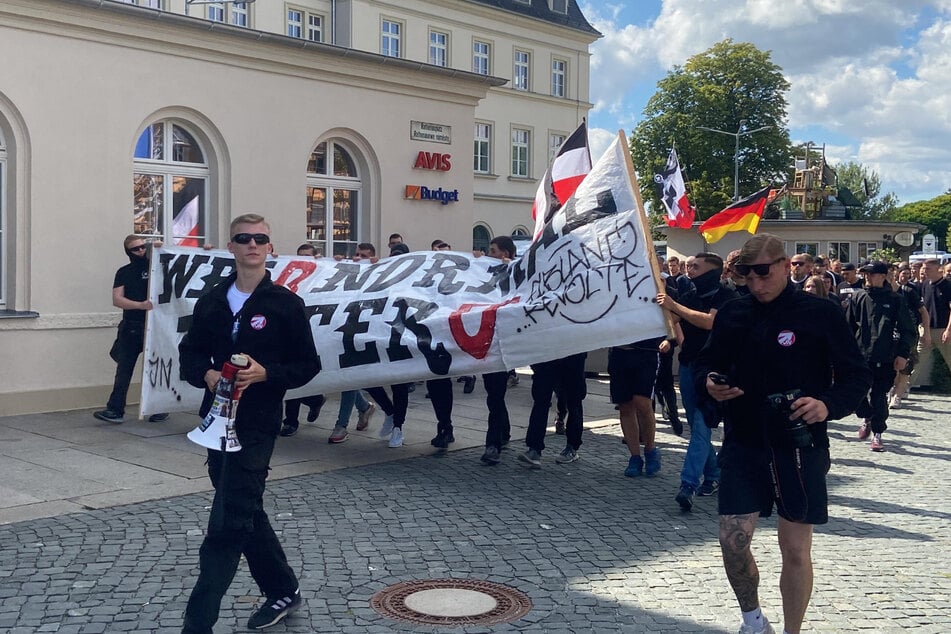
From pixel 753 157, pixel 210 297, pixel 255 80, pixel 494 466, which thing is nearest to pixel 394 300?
pixel 494 466

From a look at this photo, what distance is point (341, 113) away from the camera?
15391 millimetres

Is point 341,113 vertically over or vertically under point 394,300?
over

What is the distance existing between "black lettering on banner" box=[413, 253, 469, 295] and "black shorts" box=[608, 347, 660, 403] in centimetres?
168

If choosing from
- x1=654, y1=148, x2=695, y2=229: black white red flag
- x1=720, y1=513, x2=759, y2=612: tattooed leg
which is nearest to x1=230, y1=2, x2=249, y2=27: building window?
x1=654, y1=148, x2=695, y2=229: black white red flag

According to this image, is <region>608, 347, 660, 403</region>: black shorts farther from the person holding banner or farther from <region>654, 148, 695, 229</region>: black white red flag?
<region>654, 148, 695, 229</region>: black white red flag

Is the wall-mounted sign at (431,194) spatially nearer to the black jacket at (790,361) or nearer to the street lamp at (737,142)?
the black jacket at (790,361)

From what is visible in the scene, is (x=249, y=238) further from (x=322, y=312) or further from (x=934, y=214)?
(x=934, y=214)

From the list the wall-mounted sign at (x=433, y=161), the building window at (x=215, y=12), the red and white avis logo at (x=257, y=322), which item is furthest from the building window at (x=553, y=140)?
the red and white avis logo at (x=257, y=322)

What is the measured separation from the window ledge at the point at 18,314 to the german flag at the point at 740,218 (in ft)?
37.2

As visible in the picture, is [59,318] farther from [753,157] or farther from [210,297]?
[753,157]

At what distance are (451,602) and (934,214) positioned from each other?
12978cm

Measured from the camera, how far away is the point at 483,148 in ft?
152

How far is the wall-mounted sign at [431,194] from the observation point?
1638cm

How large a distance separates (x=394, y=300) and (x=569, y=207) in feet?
6.10
